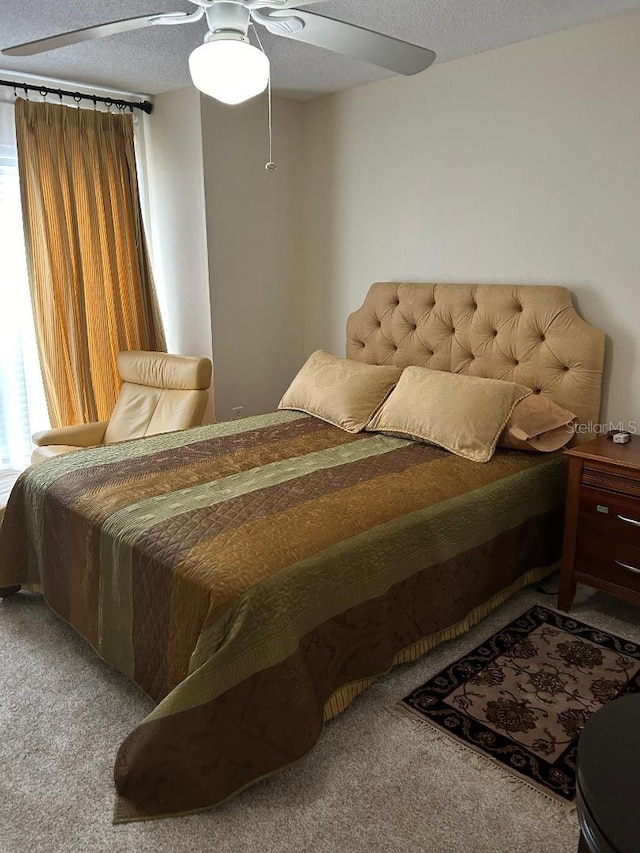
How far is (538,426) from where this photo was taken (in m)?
2.75

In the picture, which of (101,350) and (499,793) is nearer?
(499,793)

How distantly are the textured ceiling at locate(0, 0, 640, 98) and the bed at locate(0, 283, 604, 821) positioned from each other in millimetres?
1060

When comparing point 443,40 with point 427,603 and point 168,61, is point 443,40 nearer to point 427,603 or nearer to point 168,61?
point 168,61

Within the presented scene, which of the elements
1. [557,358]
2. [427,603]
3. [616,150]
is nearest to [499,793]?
[427,603]

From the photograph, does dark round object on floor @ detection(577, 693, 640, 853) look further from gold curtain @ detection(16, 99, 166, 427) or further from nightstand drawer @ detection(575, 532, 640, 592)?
gold curtain @ detection(16, 99, 166, 427)

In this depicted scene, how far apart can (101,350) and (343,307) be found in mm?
1424

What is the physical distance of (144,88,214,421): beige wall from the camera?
3.62 meters

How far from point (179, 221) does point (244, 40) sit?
6.94 ft

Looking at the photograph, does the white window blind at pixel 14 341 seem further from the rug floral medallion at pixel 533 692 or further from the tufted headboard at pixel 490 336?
the rug floral medallion at pixel 533 692

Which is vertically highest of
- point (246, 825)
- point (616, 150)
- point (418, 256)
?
point (616, 150)

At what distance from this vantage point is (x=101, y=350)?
3.77 metres

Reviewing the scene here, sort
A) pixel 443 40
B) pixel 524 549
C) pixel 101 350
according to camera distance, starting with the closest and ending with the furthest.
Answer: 1. pixel 524 549
2. pixel 443 40
3. pixel 101 350

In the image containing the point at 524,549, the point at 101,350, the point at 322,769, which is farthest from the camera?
the point at 101,350

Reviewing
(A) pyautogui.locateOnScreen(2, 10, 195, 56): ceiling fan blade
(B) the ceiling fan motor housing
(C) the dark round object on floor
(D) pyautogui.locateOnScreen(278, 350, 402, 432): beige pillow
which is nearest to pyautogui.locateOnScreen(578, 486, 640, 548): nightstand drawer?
(D) pyautogui.locateOnScreen(278, 350, 402, 432): beige pillow
